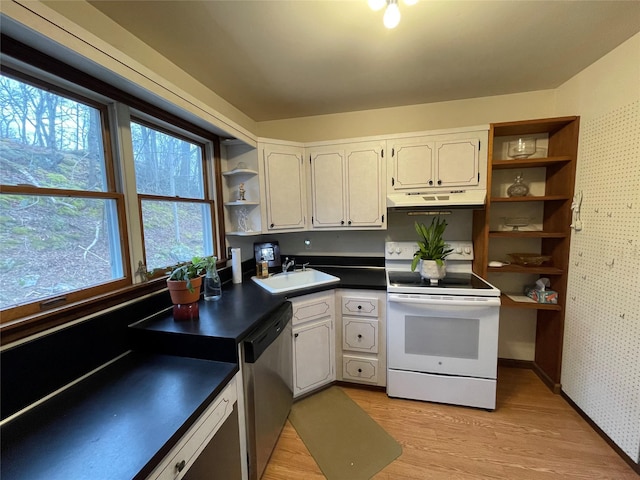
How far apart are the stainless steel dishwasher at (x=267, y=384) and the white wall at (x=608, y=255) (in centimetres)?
204

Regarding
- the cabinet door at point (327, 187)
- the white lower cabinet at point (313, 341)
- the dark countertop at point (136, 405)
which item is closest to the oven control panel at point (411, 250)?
the cabinet door at point (327, 187)

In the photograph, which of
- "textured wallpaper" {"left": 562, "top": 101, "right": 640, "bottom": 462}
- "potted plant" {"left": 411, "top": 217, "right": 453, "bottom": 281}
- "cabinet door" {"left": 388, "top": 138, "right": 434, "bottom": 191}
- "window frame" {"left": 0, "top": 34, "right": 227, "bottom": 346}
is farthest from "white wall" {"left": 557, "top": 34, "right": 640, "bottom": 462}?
"window frame" {"left": 0, "top": 34, "right": 227, "bottom": 346}

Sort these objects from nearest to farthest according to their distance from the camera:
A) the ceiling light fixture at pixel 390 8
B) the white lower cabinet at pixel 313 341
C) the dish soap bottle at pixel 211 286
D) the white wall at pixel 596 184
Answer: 1. the ceiling light fixture at pixel 390 8
2. the white wall at pixel 596 184
3. the dish soap bottle at pixel 211 286
4. the white lower cabinet at pixel 313 341

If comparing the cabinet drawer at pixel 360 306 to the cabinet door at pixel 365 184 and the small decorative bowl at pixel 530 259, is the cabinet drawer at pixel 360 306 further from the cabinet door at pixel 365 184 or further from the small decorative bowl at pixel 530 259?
the small decorative bowl at pixel 530 259

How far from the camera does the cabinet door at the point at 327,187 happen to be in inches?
92.1

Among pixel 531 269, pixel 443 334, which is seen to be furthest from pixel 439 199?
pixel 443 334

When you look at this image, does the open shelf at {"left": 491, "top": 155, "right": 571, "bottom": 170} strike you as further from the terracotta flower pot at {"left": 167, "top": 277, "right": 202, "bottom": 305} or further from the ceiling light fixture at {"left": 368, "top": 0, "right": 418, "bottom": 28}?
the terracotta flower pot at {"left": 167, "top": 277, "right": 202, "bottom": 305}

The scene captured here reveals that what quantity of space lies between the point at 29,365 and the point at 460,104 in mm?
3182

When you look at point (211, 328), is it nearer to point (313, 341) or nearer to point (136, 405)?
point (136, 405)

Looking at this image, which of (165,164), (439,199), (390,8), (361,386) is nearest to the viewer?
(390,8)

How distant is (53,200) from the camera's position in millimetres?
1101

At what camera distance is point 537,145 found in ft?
7.37

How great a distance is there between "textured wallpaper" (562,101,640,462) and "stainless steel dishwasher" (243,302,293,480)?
2040mm

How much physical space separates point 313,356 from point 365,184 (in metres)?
1.52
